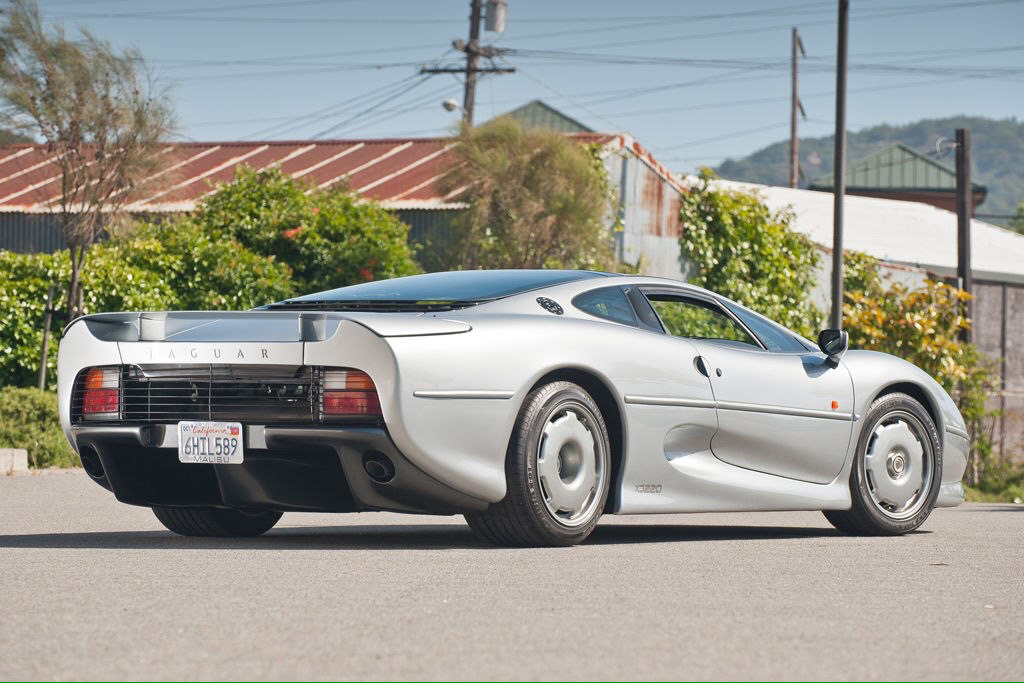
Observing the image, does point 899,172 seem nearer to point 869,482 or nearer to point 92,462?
point 869,482

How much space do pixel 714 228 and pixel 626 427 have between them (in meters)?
16.6

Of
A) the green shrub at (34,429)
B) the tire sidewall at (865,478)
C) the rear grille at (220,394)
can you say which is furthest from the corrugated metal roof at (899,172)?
the rear grille at (220,394)

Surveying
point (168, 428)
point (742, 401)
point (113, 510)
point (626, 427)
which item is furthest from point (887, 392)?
point (113, 510)

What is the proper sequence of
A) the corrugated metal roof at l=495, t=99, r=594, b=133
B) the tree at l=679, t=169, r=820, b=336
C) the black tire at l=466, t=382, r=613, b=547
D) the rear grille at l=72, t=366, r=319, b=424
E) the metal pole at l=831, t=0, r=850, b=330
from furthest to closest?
the corrugated metal roof at l=495, t=99, r=594, b=133 < the metal pole at l=831, t=0, r=850, b=330 < the tree at l=679, t=169, r=820, b=336 < the black tire at l=466, t=382, r=613, b=547 < the rear grille at l=72, t=366, r=319, b=424

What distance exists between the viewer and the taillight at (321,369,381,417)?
6.61 meters

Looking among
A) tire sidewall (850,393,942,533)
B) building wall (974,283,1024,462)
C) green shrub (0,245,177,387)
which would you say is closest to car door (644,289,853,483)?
tire sidewall (850,393,942,533)

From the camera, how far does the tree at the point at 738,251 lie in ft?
76.4

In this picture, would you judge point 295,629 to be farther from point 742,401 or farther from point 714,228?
point 714,228

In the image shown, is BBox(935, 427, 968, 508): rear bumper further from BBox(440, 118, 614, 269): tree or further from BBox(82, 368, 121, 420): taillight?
BBox(440, 118, 614, 269): tree

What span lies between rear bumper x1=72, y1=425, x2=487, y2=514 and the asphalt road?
0.23 metres

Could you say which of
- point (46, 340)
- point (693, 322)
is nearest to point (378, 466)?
point (46, 340)

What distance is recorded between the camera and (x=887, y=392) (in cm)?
896

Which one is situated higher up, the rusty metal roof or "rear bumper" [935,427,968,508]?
the rusty metal roof

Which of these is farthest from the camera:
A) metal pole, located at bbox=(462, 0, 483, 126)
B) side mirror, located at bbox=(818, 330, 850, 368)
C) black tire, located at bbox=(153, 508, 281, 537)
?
metal pole, located at bbox=(462, 0, 483, 126)
